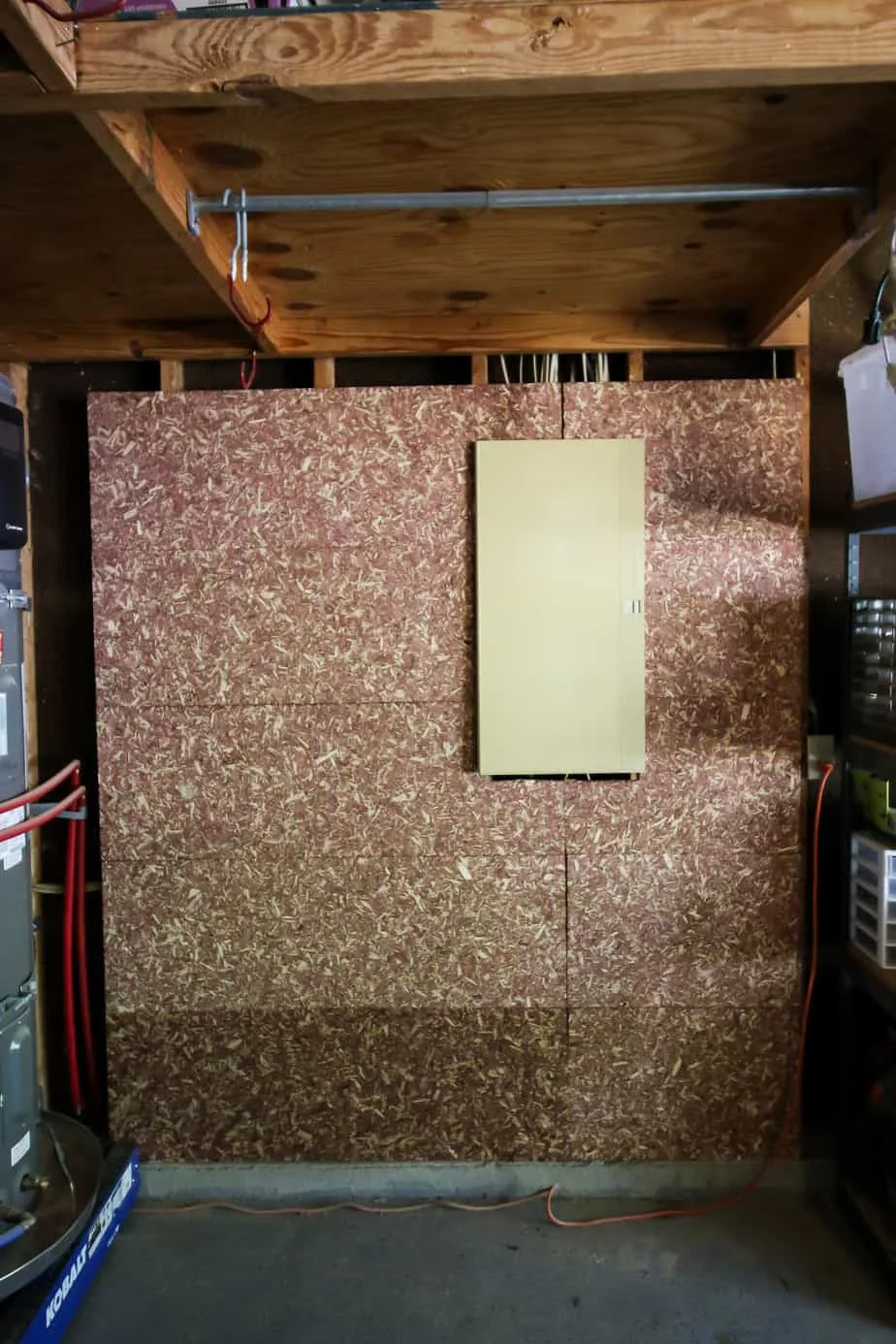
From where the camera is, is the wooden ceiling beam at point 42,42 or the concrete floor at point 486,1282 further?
the concrete floor at point 486,1282

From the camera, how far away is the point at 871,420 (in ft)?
6.06

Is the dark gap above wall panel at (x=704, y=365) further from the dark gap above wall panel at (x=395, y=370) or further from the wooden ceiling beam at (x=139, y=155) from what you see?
the wooden ceiling beam at (x=139, y=155)

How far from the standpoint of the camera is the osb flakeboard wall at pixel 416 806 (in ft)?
6.93

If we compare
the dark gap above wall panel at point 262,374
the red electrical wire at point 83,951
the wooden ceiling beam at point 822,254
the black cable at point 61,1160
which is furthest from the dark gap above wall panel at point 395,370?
the black cable at point 61,1160

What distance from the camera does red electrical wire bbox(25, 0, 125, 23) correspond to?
3.29ft

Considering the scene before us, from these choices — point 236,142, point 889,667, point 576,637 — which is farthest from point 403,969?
point 236,142

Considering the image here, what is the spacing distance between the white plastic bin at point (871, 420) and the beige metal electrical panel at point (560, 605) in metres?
Result: 0.48

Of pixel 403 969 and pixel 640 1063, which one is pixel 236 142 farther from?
pixel 640 1063

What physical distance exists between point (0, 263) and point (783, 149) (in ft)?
4.90

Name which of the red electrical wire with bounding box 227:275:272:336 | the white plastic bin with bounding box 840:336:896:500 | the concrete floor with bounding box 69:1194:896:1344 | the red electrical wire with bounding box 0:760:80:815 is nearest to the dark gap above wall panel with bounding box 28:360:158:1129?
the red electrical wire with bounding box 0:760:80:815

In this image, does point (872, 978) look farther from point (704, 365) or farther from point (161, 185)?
point (161, 185)

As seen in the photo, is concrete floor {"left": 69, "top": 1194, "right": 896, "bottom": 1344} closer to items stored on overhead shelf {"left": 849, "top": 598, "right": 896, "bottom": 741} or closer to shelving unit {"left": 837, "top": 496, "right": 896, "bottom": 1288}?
shelving unit {"left": 837, "top": 496, "right": 896, "bottom": 1288}

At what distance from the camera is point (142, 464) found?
2.12 m

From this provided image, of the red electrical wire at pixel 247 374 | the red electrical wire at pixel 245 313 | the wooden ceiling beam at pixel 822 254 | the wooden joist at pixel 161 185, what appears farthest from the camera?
the red electrical wire at pixel 247 374
